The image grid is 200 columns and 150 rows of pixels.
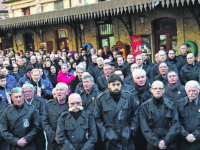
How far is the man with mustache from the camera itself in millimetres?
4398

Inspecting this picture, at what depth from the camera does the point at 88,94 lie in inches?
218

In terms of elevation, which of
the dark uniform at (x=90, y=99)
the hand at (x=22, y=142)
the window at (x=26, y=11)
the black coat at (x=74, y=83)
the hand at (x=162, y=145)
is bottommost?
the hand at (x=162, y=145)

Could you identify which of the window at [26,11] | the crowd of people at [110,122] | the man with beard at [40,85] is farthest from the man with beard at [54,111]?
the window at [26,11]

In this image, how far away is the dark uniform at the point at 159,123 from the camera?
449cm

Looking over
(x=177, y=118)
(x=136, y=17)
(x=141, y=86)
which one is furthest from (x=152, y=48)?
(x=177, y=118)

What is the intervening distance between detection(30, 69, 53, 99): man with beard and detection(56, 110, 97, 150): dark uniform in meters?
2.31

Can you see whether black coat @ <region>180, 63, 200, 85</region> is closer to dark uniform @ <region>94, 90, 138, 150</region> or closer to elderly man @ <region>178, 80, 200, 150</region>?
elderly man @ <region>178, 80, 200, 150</region>

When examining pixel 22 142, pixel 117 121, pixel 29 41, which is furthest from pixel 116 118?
pixel 29 41

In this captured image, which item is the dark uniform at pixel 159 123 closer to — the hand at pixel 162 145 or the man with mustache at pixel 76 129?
the hand at pixel 162 145

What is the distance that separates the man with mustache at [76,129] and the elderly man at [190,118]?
4.87 ft

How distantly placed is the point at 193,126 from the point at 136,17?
915cm

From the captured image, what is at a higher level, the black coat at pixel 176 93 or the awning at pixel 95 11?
the awning at pixel 95 11

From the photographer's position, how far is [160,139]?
4.55 metres

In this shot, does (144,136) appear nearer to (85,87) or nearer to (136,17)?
(85,87)
